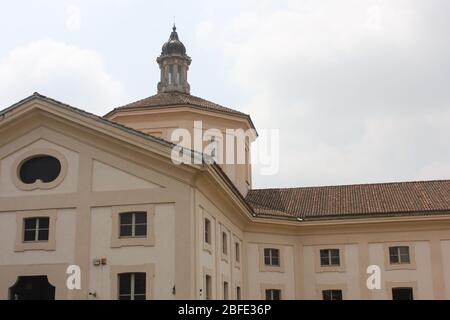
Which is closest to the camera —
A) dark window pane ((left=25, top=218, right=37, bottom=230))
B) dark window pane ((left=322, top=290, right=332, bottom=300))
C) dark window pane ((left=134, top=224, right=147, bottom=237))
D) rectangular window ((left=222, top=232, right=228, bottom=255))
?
dark window pane ((left=134, top=224, right=147, bottom=237))

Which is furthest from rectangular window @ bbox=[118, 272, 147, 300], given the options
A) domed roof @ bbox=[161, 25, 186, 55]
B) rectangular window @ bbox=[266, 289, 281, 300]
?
domed roof @ bbox=[161, 25, 186, 55]

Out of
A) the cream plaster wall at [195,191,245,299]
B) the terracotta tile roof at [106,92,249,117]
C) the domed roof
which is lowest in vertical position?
the cream plaster wall at [195,191,245,299]

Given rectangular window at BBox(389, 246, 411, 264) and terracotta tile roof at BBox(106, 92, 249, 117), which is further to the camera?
rectangular window at BBox(389, 246, 411, 264)

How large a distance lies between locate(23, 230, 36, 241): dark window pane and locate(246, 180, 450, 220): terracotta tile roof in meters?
13.9

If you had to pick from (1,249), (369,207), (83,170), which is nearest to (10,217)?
(1,249)

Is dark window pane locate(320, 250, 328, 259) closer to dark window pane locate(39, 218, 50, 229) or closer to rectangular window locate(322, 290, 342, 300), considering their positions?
rectangular window locate(322, 290, 342, 300)

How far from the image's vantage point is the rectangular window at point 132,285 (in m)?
22.6

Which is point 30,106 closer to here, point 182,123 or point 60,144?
point 60,144

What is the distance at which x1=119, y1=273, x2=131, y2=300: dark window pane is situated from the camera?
2275 centimetres

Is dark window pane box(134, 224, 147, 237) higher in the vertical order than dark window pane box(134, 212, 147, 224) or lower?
lower

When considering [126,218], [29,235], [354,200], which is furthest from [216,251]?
[354,200]

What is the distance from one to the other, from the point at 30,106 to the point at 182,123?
11502 mm

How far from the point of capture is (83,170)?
23953mm

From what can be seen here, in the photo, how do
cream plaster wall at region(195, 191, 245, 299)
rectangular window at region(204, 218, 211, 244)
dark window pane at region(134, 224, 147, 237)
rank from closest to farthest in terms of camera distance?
dark window pane at region(134, 224, 147, 237) < cream plaster wall at region(195, 191, 245, 299) < rectangular window at region(204, 218, 211, 244)
